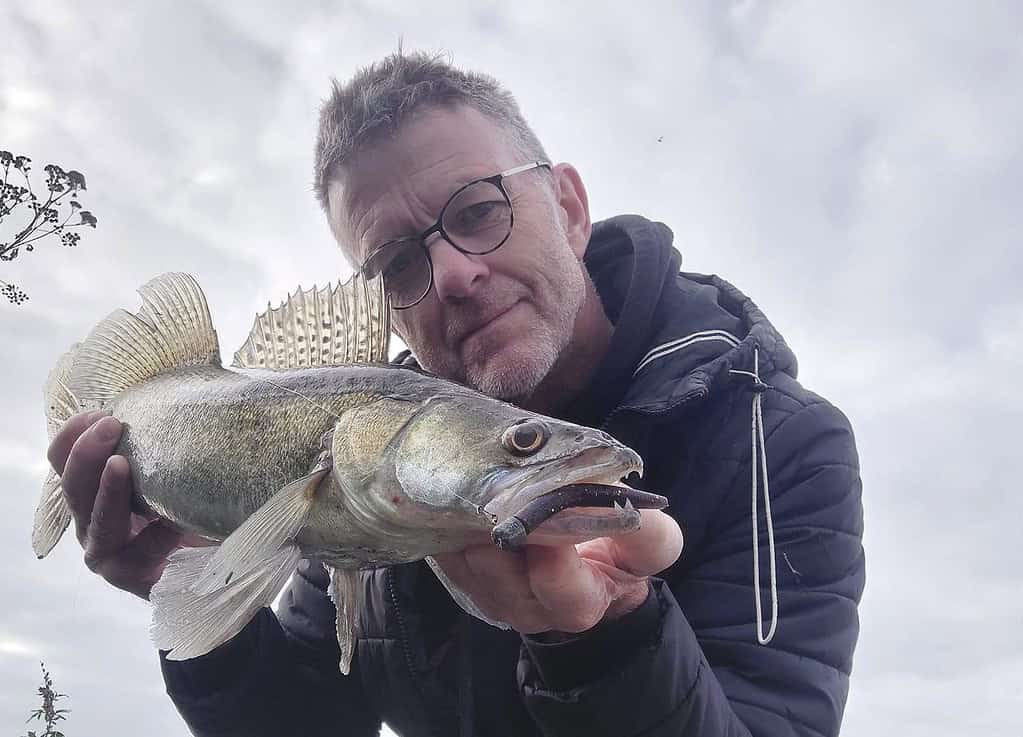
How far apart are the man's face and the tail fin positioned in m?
1.68

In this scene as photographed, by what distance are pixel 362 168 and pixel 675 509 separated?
8.15 ft

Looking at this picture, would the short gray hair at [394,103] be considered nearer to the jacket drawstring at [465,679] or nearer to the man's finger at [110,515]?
the man's finger at [110,515]

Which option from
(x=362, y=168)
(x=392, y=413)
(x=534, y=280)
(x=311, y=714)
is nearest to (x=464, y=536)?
(x=392, y=413)

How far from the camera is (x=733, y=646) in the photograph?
10.1 feet

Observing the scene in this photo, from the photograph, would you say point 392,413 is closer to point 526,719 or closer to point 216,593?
point 216,593

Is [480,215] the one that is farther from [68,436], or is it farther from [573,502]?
[573,502]

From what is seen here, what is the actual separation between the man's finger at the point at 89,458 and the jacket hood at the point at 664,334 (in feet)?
7.17

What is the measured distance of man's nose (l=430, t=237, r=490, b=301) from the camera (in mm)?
3977

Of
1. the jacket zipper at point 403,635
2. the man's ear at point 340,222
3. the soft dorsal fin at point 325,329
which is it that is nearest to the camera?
the soft dorsal fin at point 325,329

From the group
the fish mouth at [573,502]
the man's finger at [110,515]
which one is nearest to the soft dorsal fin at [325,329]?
the man's finger at [110,515]

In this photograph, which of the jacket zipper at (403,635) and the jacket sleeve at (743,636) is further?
the jacket zipper at (403,635)

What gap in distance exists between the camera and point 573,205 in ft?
16.1

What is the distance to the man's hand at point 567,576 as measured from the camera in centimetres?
199

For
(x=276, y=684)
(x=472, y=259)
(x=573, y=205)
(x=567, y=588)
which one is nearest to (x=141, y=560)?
(x=276, y=684)
